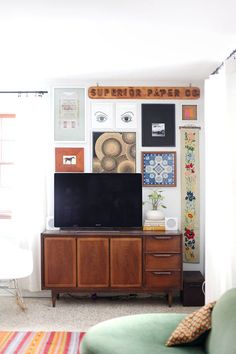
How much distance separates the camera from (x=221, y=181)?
3.96m

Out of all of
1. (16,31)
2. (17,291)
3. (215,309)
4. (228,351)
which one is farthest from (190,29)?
(17,291)

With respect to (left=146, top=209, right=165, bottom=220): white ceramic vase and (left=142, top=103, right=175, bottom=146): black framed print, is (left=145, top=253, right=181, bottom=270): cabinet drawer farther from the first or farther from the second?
(left=142, top=103, right=175, bottom=146): black framed print

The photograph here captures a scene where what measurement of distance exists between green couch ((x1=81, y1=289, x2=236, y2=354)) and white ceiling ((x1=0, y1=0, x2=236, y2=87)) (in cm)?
189

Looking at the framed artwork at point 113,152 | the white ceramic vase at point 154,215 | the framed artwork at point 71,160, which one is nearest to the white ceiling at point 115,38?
the framed artwork at point 113,152

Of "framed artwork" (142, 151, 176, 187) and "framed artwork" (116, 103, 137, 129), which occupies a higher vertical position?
"framed artwork" (116, 103, 137, 129)

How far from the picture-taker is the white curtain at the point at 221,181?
3.79 m

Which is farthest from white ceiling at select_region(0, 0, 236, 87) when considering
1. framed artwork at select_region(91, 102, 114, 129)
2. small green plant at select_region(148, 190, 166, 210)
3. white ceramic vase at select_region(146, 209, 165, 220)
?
white ceramic vase at select_region(146, 209, 165, 220)

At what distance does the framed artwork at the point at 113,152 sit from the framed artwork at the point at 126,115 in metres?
0.11

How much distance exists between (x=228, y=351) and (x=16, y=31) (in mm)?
2696

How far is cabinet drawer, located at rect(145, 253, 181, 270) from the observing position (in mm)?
5105

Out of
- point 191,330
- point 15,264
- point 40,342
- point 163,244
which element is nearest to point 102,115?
point 163,244

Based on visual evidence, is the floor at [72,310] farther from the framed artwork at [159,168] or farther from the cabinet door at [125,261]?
the framed artwork at [159,168]

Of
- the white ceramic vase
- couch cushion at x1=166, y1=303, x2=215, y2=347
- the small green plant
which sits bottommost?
couch cushion at x1=166, y1=303, x2=215, y2=347

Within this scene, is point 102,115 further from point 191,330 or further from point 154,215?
point 191,330
